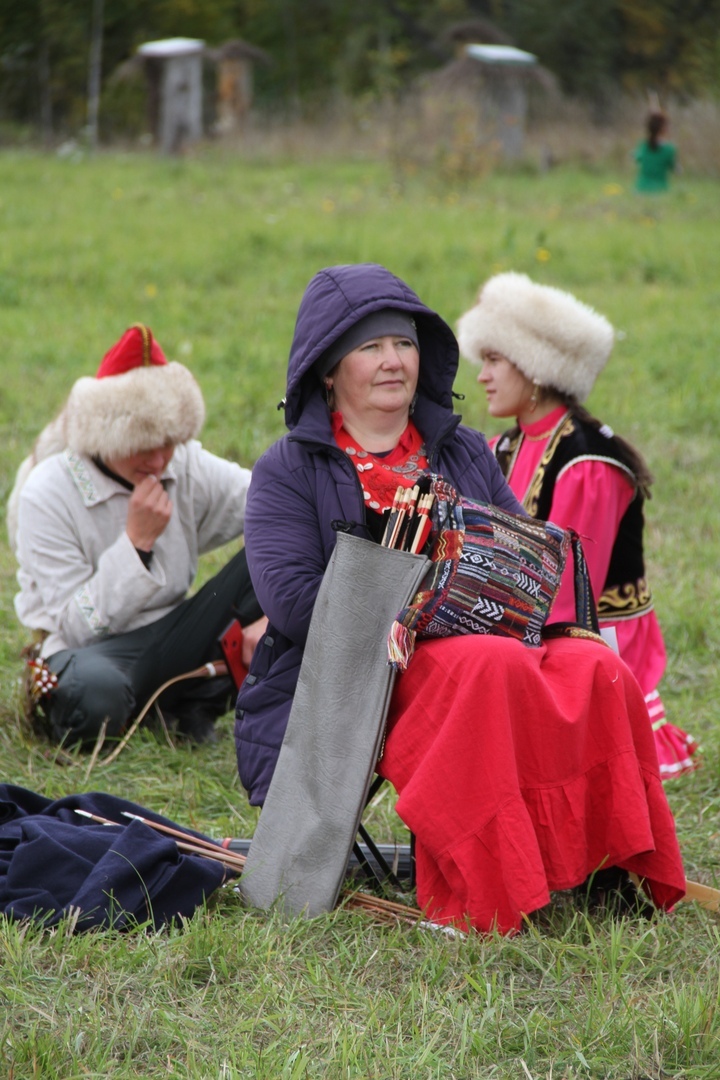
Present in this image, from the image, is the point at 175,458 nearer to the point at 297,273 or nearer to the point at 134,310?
the point at 134,310

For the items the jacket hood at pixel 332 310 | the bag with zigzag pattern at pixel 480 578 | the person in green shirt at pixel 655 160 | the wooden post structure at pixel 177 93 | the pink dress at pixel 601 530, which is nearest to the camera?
the bag with zigzag pattern at pixel 480 578

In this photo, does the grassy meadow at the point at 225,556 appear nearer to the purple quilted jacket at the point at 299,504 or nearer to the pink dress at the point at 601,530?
the pink dress at the point at 601,530

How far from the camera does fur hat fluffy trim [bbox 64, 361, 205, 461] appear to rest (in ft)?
13.6

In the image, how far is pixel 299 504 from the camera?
3.23 m

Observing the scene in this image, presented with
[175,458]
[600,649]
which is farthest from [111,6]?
[600,649]

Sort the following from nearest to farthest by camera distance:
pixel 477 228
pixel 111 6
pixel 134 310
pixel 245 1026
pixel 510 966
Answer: pixel 245 1026 → pixel 510 966 → pixel 134 310 → pixel 477 228 → pixel 111 6

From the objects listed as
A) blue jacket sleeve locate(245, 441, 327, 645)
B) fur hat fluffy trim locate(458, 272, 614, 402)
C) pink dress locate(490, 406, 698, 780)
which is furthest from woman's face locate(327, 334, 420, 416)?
fur hat fluffy trim locate(458, 272, 614, 402)

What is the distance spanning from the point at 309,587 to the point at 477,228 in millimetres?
9288

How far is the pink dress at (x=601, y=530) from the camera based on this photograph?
405 centimetres

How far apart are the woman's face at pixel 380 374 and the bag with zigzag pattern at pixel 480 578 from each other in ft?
0.97

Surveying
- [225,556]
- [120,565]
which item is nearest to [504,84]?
[225,556]

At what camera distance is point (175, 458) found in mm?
4488

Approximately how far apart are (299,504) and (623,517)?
138cm

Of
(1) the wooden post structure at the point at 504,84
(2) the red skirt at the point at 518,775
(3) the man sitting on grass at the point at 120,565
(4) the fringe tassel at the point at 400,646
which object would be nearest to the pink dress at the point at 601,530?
(2) the red skirt at the point at 518,775
